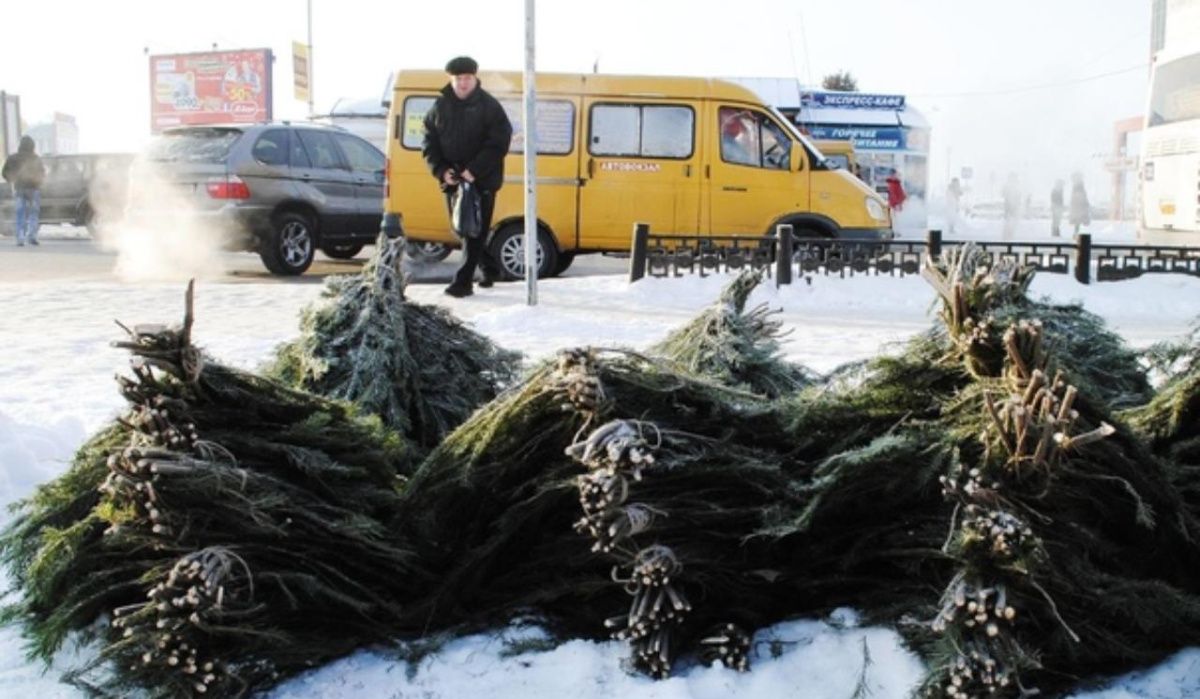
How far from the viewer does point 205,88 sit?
52.1m

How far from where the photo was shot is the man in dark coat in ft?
34.2

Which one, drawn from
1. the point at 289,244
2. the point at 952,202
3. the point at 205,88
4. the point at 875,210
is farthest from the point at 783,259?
the point at 205,88

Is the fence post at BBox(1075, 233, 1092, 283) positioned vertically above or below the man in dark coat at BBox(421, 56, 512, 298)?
below

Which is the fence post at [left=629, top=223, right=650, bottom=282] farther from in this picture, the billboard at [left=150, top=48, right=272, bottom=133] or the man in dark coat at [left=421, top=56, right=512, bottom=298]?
the billboard at [left=150, top=48, right=272, bottom=133]

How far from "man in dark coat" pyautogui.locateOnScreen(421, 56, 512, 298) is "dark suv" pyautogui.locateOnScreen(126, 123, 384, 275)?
4610mm

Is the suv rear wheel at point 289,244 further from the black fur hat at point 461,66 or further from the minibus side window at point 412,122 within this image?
the black fur hat at point 461,66

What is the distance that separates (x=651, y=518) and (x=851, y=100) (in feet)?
110

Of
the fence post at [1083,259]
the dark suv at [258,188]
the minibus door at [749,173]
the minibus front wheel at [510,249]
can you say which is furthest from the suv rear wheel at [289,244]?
the fence post at [1083,259]

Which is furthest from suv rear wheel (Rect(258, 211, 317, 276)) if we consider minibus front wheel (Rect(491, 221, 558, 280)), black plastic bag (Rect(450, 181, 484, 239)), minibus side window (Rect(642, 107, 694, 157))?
black plastic bag (Rect(450, 181, 484, 239))

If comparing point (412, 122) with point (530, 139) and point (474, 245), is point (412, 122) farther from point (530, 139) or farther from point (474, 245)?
point (530, 139)

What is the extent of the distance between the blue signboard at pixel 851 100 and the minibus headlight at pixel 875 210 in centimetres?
2111

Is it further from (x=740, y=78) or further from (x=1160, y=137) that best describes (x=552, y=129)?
(x=740, y=78)

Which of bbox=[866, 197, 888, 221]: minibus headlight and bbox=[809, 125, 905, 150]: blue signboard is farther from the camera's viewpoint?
bbox=[809, 125, 905, 150]: blue signboard

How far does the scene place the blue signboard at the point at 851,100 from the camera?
34.4m
